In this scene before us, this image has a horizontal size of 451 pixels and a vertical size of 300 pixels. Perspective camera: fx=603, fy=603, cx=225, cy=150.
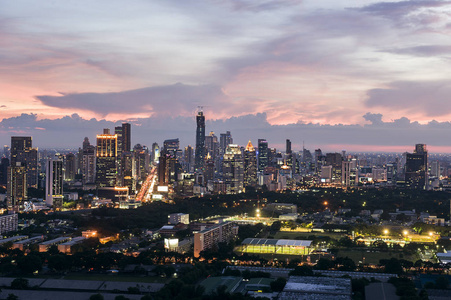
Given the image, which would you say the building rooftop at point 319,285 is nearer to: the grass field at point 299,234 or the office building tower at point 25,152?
the grass field at point 299,234

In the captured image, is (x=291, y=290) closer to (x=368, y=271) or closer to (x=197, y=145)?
(x=368, y=271)

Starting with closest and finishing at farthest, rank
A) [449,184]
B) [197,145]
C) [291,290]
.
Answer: [291,290] < [449,184] < [197,145]

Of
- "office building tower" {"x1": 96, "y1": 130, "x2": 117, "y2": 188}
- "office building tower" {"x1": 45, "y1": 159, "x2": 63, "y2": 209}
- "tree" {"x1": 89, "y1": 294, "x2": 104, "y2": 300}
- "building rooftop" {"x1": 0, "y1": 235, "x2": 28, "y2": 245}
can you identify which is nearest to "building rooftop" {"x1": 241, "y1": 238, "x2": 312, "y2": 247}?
"tree" {"x1": 89, "y1": 294, "x2": 104, "y2": 300}

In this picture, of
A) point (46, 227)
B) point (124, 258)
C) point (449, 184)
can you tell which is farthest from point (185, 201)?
point (449, 184)

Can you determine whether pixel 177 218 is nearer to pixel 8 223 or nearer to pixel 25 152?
pixel 8 223

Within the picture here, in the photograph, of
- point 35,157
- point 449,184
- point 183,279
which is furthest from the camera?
point 449,184

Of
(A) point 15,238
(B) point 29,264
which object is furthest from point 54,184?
(B) point 29,264
